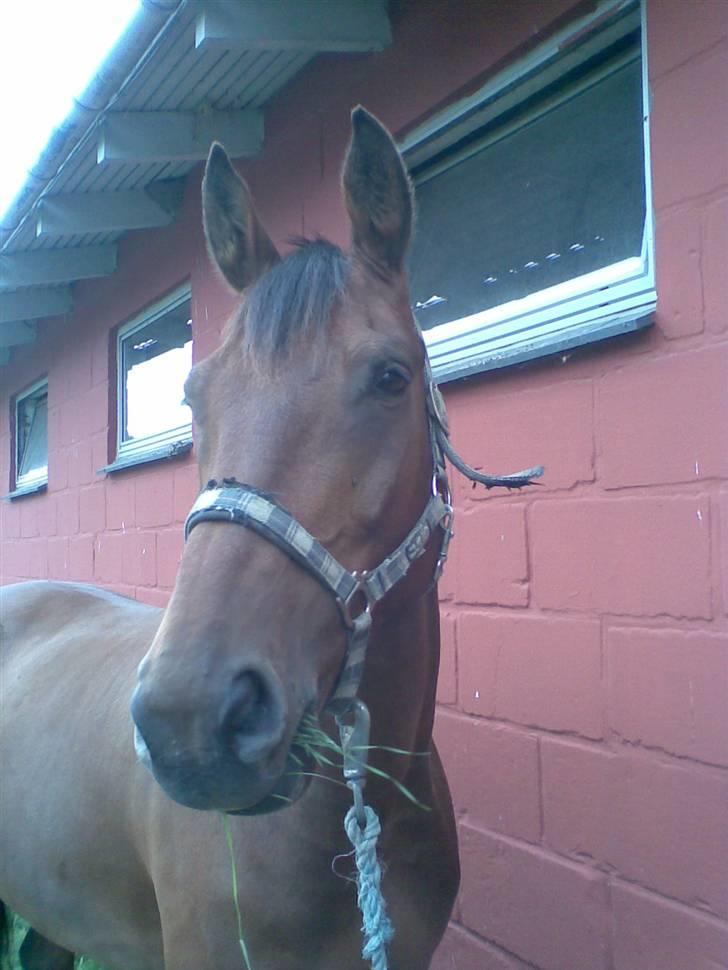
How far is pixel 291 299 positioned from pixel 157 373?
13.6 ft

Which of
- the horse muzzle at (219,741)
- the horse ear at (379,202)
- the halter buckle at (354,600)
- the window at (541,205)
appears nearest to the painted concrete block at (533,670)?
the window at (541,205)

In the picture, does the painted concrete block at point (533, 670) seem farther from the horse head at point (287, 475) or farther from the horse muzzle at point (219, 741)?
the horse muzzle at point (219, 741)

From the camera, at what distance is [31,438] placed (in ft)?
25.9

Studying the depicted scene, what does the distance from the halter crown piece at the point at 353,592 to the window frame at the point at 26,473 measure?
239 inches

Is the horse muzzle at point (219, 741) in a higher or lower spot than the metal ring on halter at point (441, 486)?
lower

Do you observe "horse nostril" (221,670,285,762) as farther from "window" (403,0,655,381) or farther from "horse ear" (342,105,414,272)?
"window" (403,0,655,381)

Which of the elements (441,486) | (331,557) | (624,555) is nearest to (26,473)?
(624,555)

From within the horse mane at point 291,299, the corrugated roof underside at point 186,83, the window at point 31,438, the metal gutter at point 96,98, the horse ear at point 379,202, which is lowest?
the horse mane at point 291,299

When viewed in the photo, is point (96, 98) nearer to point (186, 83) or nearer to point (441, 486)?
point (186, 83)

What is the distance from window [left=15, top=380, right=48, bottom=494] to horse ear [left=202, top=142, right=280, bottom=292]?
586cm

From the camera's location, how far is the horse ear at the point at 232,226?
1.77 meters

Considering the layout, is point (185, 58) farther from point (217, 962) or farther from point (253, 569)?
point (217, 962)

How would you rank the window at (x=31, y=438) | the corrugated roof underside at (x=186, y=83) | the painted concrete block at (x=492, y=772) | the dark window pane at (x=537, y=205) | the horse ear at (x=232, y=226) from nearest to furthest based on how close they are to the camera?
the horse ear at (x=232, y=226) < the dark window pane at (x=537, y=205) < the painted concrete block at (x=492, y=772) < the corrugated roof underside at (x=186, y=83) < the window at (x=31, y=438)

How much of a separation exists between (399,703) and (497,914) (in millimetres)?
1320
